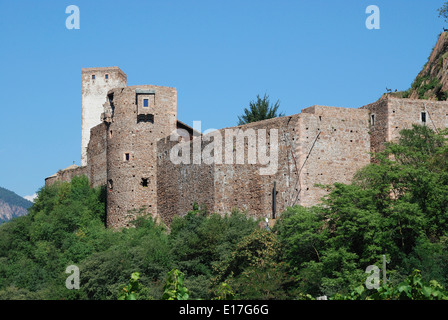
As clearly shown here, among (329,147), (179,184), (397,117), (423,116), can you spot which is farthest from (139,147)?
(423,116)

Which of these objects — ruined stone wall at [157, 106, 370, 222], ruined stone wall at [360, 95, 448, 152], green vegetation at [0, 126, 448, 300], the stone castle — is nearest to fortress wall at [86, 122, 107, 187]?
the stone castle

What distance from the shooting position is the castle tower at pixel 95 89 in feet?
192

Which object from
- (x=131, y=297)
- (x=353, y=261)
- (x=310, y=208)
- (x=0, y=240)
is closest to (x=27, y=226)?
(x=0, y=240)

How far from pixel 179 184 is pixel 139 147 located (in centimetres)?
394

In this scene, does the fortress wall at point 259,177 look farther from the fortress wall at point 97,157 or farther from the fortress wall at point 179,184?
the fortress wall at point 97,157

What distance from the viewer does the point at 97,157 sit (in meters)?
50.7

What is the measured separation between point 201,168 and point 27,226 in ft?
52.9

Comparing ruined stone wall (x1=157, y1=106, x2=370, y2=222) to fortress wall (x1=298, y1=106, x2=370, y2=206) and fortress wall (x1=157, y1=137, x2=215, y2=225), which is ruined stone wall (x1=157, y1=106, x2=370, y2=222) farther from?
fortress wall (x1=157, y1=137, x2=215, y2=225)

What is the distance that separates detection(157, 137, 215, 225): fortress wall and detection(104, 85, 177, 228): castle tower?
583mm

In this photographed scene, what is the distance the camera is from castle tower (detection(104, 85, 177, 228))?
141 feet

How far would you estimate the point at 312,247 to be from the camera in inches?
1182

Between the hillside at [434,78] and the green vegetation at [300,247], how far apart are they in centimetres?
922

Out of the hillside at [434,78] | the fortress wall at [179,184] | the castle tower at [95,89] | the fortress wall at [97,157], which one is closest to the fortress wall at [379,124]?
the hillside at [434,78]

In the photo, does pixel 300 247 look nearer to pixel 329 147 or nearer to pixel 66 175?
pixel 329 147
